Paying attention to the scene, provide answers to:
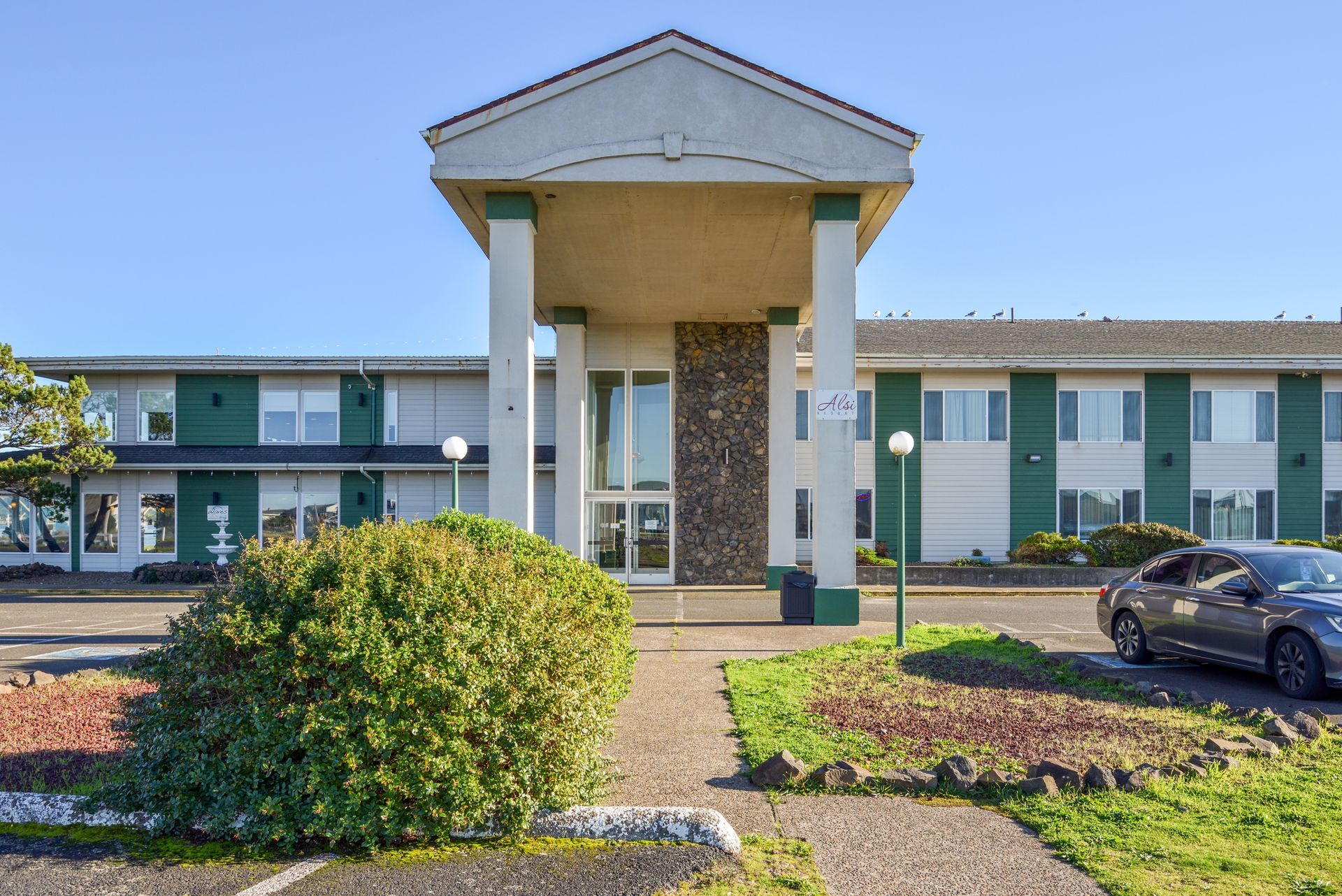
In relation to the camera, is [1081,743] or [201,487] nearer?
[1081,743]

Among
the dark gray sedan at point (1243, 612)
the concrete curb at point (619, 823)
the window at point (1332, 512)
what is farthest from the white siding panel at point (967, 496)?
the concrete curb at point (619, 823)

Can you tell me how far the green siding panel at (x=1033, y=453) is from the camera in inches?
1023

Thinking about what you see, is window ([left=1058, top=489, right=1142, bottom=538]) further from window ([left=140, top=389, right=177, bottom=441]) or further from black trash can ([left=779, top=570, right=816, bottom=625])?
window ([left=140, top=389, right=177, bottom=441])

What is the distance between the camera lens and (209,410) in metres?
26.4

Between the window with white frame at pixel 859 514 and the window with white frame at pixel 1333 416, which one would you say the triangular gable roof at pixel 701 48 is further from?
the window with white frame at pixel 1333 416

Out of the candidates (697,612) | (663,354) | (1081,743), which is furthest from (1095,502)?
(1081,743)

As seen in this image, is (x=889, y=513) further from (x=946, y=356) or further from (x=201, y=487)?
(x=201, y=487)

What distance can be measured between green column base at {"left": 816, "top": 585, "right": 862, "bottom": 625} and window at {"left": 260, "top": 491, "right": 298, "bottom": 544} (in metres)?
17.1

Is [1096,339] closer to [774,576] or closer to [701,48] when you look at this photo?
[774,576]

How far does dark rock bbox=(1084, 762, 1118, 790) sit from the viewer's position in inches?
234

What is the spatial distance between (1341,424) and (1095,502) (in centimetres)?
725

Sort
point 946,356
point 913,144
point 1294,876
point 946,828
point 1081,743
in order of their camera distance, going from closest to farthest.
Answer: point 1294,876 < point 946,828 < point 1081,743 < point 913,144 < point 946,356

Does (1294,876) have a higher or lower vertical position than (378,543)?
lower

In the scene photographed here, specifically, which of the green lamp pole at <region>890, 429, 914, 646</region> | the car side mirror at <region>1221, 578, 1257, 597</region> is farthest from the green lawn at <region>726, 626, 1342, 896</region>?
the car side mirror at <region>1221, 578, 1257, 597</region>
